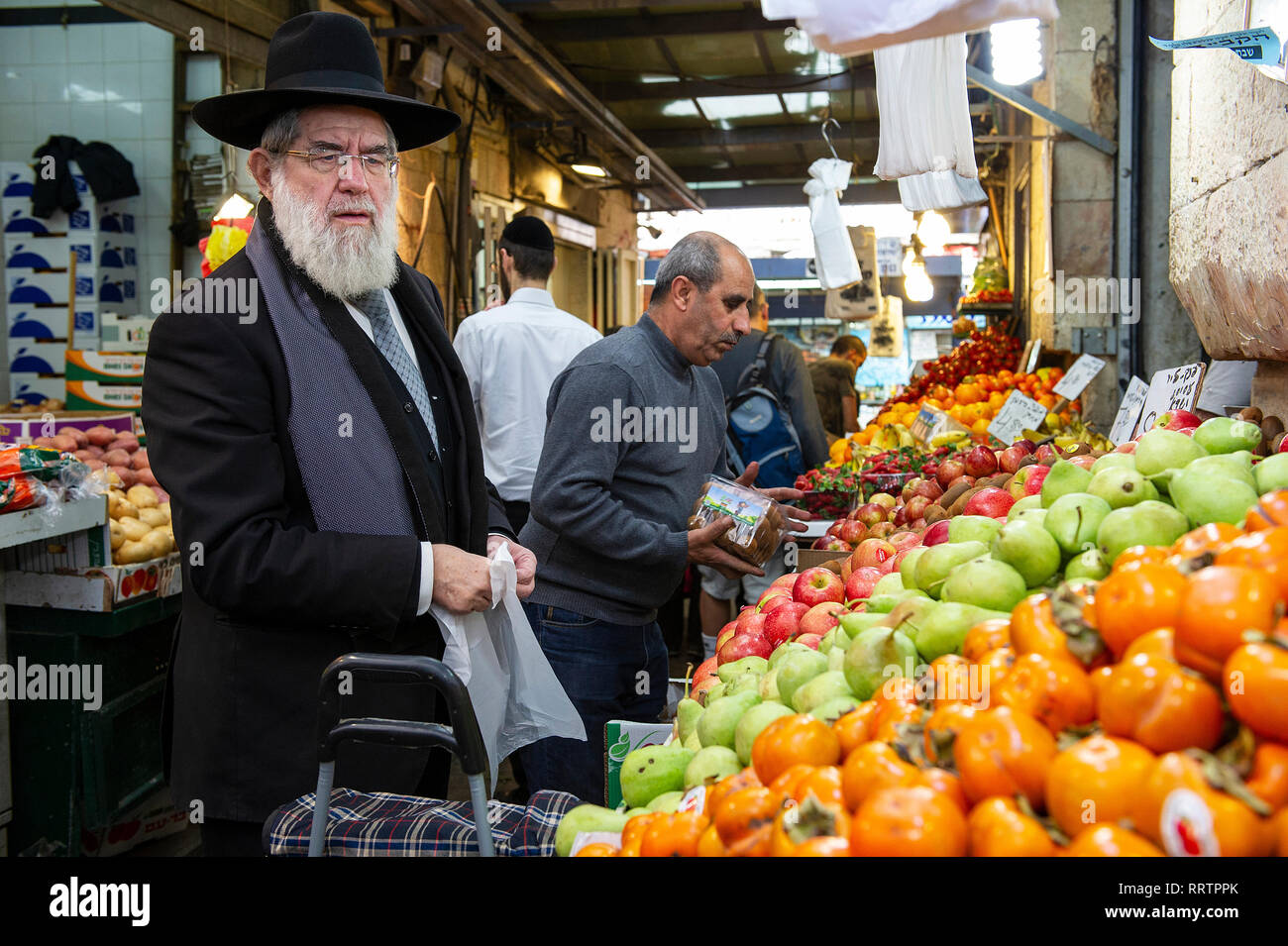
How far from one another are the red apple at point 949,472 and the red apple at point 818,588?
166 centimetres

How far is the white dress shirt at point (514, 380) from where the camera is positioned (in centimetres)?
470

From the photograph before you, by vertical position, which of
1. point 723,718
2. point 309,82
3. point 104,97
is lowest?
point 723,718

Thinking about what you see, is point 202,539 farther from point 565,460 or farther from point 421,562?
point 565,460

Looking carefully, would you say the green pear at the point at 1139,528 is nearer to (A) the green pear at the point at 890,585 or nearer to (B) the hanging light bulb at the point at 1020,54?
(A) the green pear at the point at 890,585

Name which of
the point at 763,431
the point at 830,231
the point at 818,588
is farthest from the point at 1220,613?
the point at 830,231

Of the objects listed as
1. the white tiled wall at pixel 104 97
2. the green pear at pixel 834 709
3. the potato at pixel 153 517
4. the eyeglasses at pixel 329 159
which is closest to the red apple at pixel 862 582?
the green pear at pixel 834 709

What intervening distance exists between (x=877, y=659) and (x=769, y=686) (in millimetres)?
367

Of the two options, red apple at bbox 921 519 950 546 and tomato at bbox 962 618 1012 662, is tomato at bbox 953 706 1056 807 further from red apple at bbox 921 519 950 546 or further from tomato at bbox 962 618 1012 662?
red apple at bbox 921 519 950 546

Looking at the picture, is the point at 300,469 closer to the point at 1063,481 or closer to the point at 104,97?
the point at 1063,481

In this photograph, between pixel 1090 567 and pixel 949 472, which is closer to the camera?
pixel 1090 567

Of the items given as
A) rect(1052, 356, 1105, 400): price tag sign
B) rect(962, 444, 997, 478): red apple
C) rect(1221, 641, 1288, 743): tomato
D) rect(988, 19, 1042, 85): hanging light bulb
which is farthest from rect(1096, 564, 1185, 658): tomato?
rect(988, 19, 1042, 85): hanging light bulb

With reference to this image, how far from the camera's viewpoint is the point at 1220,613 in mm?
1110
